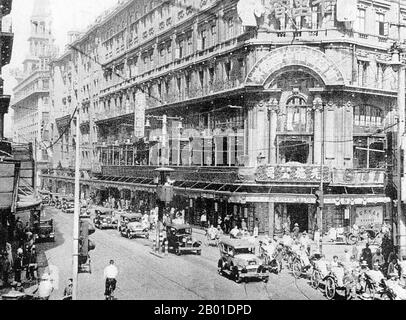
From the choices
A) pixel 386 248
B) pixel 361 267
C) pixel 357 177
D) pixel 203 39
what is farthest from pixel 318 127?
pixel 361 267

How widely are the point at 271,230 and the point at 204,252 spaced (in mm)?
8002

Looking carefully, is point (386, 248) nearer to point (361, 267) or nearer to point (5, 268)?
point (361, 267)

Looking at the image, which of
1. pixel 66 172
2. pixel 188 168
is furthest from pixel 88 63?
pixel 188 168

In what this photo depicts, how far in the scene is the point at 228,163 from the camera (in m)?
37.9

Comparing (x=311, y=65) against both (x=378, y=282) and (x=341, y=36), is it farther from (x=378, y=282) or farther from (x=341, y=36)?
(x=378, y=282)

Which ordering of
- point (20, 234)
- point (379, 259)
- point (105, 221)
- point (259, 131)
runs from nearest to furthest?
point (379, 259), point (20, 234), point (259, 131), point (105, 221)

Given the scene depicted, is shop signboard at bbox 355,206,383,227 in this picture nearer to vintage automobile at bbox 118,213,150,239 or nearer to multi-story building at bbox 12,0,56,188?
vintage automobile at bbox 118,213,150,239

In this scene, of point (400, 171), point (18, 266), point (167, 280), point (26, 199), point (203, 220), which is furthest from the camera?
point (203, 220)

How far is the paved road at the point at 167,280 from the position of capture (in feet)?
57.8

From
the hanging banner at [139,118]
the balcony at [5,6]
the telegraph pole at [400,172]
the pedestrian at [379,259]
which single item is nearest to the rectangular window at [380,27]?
the telegraph pole at [400,172]

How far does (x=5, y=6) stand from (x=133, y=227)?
52.1 feet

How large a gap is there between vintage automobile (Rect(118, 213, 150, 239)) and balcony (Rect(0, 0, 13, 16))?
50.7ft

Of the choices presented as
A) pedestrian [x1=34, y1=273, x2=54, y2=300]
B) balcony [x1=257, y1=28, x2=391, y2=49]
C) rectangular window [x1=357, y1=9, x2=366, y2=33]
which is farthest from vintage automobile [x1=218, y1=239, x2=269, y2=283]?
rectangular window [x1=357, y1=9, x2=366, y2=33]

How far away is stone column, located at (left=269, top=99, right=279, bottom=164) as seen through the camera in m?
35.5
